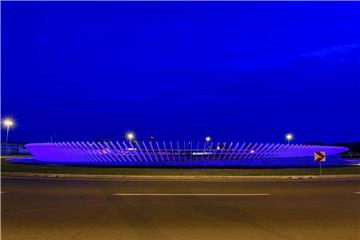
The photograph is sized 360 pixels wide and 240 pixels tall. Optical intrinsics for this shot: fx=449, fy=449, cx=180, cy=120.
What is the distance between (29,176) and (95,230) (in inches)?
587

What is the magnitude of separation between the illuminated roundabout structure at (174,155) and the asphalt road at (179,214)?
21.0 m

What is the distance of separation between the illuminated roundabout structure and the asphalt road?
21.0m

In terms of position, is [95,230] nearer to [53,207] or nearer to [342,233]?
[53,207]

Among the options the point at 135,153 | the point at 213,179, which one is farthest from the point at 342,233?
the point at 135,153

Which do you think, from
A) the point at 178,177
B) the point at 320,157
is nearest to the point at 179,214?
the point at 178,177

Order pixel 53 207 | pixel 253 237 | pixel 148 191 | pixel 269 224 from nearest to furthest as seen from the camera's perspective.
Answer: pixel 253 237 → pixel 269 224 → pixel 53 207 → pixel 148 191

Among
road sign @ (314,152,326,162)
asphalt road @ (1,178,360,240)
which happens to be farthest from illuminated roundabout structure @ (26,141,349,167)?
asphalt road @ (1,178,360,240)

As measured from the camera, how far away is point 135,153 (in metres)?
36.9

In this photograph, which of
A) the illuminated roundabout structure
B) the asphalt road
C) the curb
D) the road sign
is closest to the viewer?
the asphalt road

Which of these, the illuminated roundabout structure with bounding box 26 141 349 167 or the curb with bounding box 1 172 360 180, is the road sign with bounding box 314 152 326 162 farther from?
the illuminated roundabout structure with bounding box 26 141 349 167

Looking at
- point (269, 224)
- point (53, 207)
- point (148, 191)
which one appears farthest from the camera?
point (148, 191)

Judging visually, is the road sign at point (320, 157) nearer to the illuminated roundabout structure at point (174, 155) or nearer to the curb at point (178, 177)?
the curb at point (178, 177)

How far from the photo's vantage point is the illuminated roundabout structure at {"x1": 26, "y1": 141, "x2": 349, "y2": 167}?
120ft

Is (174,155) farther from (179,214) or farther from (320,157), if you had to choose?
(179,214)
